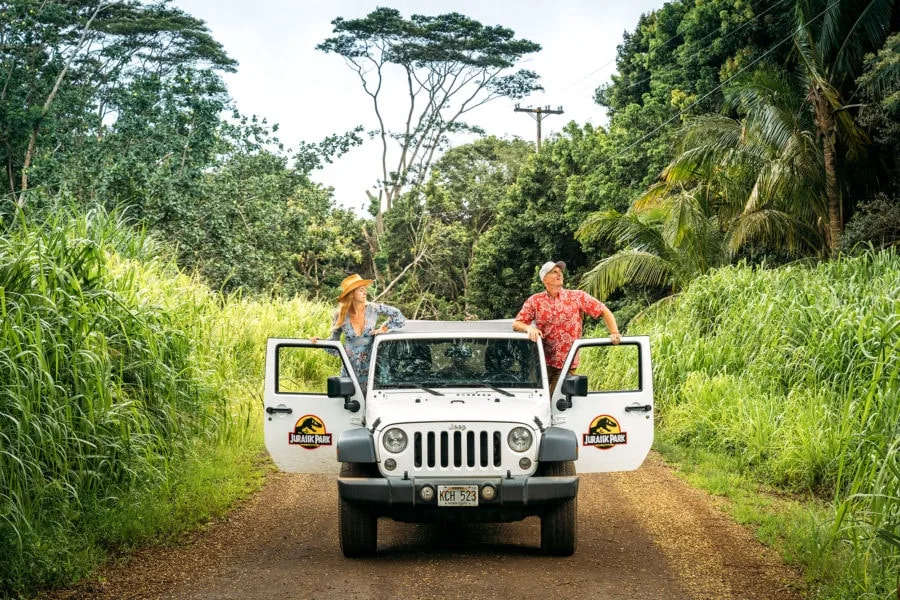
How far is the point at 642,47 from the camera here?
109ft

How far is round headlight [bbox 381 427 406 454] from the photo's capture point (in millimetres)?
6379

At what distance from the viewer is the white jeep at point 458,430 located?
623 centimetres

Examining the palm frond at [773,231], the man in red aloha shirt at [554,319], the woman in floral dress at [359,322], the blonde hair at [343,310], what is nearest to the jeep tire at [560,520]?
the man in red aloha shirt at [554,319]

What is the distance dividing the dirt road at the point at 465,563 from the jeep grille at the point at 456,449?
690 mm

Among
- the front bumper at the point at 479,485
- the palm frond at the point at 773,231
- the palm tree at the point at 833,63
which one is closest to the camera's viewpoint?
the front bumper at the point at 479,485

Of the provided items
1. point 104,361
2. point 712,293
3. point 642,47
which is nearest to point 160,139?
point 712,293

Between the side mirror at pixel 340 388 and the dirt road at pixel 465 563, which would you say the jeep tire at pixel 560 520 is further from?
the side mirror at pixel 340 388

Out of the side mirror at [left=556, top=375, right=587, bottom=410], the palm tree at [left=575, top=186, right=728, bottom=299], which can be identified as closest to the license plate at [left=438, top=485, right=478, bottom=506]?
the side mirror at [left=556, top=375, right=587, bottom=410]

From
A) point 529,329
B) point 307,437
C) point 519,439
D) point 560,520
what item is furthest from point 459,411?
point 307,437

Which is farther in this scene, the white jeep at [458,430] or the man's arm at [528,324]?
the man's arm at [528,324]

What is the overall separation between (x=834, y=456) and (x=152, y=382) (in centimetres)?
609

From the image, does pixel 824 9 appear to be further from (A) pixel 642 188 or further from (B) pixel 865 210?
(A) pixel 642 188

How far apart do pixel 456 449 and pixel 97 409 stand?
277 centimetres

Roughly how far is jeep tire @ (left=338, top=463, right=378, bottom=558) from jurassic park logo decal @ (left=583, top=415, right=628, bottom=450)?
1729 millimetres
